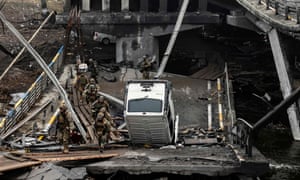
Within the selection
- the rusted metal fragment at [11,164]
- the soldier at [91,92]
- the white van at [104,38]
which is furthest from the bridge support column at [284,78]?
the white van at [104,38]

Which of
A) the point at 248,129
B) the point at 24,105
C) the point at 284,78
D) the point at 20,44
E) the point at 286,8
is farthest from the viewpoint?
the point at 20,44

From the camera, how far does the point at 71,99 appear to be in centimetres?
2755

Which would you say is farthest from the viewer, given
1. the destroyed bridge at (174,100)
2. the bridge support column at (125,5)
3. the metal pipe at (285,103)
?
the bridge support column at (125,5)

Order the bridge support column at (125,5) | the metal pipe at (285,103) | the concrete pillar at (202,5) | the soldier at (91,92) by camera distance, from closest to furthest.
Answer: the metal pipe at (285,103) < the soldier at (91,92) < the bridge support column at (125,5) < the concrete pillar at (202,5)

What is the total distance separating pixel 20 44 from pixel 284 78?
25.2 meters

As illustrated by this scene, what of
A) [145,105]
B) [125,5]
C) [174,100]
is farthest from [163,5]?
[145,105]

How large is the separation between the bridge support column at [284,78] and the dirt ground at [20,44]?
577 inches

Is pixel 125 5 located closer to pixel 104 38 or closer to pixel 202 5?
pixel 202 5

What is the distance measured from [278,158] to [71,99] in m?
10.6

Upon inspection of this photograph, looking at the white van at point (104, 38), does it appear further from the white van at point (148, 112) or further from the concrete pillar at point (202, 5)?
the white van at point (148, 112)

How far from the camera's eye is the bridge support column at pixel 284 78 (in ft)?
94.8

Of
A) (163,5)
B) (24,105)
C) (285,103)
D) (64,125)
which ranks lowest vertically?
(24,105)

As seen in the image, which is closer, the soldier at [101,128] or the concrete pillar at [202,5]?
the soldier at [101,128]

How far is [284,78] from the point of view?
30141mm
